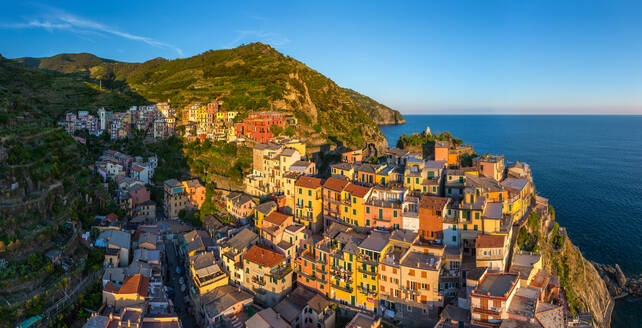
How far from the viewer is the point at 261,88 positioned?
64.9m

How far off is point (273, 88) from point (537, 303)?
52.9 m

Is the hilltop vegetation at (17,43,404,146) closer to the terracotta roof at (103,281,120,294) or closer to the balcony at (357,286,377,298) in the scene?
the balcony at (357,286,377,298)

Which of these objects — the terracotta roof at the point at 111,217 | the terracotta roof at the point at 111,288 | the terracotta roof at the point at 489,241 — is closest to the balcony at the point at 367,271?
the terracotta roof at the point at 489,241

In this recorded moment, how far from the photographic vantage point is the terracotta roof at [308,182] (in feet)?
110

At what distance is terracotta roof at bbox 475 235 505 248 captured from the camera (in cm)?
2419

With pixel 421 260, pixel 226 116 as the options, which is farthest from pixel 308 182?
pixel 226 116

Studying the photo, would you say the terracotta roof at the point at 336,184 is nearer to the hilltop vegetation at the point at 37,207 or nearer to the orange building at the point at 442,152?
the orange building at the point at 442,152

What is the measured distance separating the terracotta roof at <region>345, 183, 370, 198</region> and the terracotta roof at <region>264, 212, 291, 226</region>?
6.51 meters

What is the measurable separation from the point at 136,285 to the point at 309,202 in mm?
16242

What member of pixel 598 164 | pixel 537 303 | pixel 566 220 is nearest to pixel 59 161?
pixel 537 303

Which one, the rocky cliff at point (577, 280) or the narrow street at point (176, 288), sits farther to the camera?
the rocky cliff at point (577, 280)

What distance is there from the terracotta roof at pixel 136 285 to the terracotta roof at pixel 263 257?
7.93m

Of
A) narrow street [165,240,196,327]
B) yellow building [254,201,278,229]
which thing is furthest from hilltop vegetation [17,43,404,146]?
narrow street [165,240,196,327]

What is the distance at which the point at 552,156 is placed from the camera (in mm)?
93562
